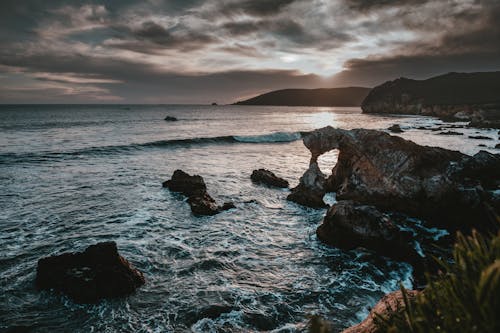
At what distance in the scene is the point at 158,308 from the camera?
7.86 meters

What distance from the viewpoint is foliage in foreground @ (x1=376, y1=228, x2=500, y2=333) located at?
1.74 m

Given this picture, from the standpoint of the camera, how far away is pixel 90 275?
28.0ft

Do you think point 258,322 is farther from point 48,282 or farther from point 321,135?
point 321,135

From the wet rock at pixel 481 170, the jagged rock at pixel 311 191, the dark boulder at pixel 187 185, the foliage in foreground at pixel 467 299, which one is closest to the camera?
the foliage in foreground at pixel 467 299

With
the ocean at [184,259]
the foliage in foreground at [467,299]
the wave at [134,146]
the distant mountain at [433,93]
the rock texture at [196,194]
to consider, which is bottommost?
the ocean at [184,259]

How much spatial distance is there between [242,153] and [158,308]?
2884 centimetres

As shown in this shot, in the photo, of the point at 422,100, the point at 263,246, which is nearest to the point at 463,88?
the point at 422,100

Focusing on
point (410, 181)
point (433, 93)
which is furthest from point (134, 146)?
point (433, 93)

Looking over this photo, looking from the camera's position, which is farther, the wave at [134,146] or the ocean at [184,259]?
the wave at [134,146]

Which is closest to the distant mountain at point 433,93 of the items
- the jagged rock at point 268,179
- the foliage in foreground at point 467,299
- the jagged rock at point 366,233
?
the jagged rock at point 268,179

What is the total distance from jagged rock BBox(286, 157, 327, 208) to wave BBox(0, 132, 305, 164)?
2527cm

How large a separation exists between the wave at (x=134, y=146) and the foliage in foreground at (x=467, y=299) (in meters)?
33.9

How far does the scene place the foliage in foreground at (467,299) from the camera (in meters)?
1.74

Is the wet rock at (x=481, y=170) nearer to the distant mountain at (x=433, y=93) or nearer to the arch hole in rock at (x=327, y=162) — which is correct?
the arch hole in rock at (x=327, y=162)
